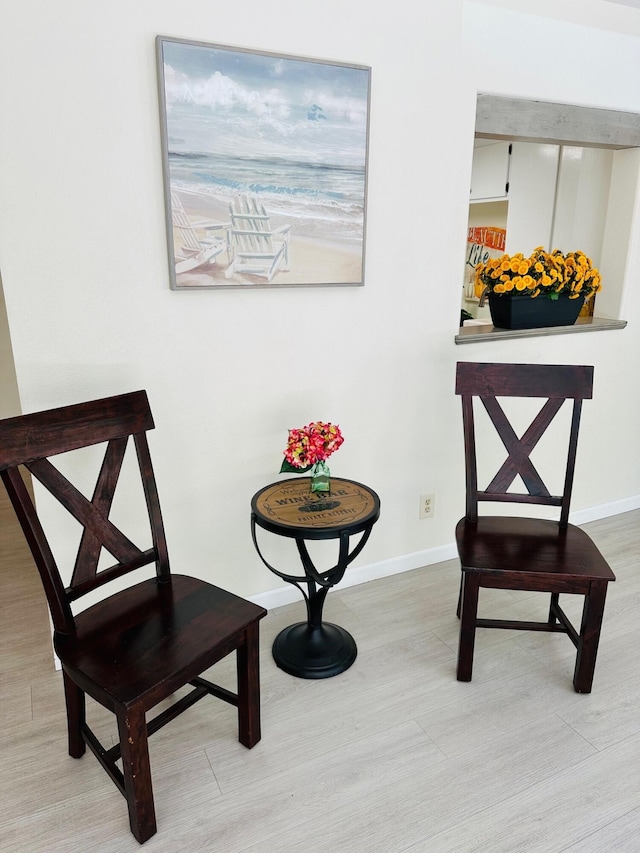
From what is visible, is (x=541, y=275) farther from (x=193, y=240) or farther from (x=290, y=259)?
(x=193, y=240)

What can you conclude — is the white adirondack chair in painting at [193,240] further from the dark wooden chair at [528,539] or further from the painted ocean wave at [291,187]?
the dark wooden chair at [528,539]

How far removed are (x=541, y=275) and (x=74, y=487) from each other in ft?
6.83

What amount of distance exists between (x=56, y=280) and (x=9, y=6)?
2.35 feet

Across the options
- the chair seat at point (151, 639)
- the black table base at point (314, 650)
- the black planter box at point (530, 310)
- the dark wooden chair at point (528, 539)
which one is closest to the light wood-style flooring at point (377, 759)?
the black table base at point (314, 650)

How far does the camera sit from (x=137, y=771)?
1478 mm

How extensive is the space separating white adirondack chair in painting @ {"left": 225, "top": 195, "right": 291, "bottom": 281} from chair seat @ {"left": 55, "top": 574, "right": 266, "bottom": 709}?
1.06m

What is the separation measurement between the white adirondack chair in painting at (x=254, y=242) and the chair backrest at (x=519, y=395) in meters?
0.76

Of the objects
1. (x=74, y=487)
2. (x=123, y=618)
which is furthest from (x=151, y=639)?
(x=74, y=487)

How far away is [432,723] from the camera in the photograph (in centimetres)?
195

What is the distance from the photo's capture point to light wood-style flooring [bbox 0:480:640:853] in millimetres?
1582

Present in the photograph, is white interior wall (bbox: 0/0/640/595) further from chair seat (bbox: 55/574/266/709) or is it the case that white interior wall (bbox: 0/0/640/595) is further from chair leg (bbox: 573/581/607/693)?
chair leg (bbox: 573/581/607/693)

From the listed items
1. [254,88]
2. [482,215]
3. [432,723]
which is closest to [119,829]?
[432,723]

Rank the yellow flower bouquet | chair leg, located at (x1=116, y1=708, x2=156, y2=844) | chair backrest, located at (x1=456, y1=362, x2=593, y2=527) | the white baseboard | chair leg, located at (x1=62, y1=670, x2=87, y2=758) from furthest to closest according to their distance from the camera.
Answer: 1. the yellow flower bouquet
2. the white baseboard
3. chair backrest, located at (x1=456, y1=362, x2=593, y2=527)
4. chair leg, located at (x1=62, y1=670, x2=87, y2=758)
5. chair leg, located at (x1=116, y1=708, x2=156, y2=844)

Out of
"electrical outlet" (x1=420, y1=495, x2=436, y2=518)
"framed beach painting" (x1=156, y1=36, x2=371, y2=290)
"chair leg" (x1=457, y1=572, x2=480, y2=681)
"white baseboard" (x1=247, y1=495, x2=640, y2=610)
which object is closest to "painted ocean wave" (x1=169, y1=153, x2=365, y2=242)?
"framed beach painting" (x1=156, y1=36, x2=371, y2=290)
